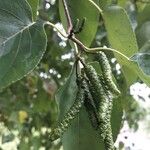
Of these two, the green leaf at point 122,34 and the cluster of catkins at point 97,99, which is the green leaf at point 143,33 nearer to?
the green leaf at point 122,34

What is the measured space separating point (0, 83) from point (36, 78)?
143 centimetres

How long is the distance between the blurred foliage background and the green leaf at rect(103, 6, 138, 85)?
20.1 inches

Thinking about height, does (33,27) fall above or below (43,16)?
below

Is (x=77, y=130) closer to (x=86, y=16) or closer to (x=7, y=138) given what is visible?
(x=86, y=16)

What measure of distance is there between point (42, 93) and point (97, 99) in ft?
4.65

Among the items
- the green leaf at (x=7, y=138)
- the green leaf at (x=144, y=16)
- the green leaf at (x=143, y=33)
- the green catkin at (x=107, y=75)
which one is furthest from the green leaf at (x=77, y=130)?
the green leaf at (x=7, y=138)

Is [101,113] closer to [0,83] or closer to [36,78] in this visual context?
[0,83]

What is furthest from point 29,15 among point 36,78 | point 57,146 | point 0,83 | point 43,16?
point 57,146

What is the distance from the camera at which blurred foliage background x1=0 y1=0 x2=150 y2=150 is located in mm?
1828

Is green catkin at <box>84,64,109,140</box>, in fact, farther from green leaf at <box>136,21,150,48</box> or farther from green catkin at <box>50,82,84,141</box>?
green leaf at <box>136,21,150,48</box>

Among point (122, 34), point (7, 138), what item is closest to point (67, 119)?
point (122, 34)

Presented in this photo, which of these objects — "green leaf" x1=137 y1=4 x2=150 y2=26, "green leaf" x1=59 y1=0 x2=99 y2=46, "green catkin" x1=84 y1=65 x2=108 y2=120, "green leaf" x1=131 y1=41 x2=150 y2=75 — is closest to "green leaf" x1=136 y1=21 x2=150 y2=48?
"green leaf" x1=137 y1=4 x2=150 y2=26

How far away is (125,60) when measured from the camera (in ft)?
3.32

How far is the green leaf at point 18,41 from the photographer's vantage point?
2.88 ft
